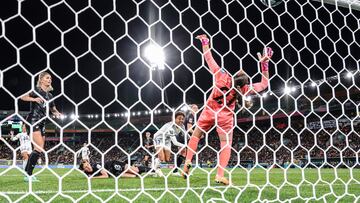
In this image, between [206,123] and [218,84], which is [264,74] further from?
[206,123]

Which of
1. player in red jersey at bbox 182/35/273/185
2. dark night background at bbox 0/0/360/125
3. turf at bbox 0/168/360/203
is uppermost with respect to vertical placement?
dark night background at bbox 0/0/360/125

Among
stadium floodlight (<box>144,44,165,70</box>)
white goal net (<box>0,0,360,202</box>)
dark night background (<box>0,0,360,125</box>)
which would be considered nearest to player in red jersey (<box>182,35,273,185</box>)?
stadium floodlight (<box>144,44,165,70</box>)

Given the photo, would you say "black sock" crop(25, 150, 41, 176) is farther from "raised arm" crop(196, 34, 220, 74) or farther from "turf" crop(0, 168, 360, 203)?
"raised arm" crop(196, 34, 220, 74)

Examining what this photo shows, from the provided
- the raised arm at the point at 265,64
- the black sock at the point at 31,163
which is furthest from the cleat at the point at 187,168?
the black sock at the point at 31,163

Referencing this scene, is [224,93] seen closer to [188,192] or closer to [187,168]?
[188,192]

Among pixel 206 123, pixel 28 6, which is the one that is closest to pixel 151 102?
pixel 28 6

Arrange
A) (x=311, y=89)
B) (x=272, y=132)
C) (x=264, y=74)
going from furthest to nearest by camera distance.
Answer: (x=311, y=89) < (x=272, y=132) < (x=264, y=74)

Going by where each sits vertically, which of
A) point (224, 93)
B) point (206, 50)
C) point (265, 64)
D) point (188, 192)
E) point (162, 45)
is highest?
point (162, 45)

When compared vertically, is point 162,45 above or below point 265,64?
above

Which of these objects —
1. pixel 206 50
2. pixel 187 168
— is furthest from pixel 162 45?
pixel 206 50

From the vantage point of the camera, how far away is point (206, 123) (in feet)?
13.2

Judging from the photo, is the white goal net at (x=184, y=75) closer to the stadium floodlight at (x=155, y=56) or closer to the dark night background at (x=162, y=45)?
the dark night background at (x=162, y=45)

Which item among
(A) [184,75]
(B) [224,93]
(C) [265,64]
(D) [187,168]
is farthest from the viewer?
(A) [184,75]

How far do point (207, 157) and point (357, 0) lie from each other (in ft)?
81.9
